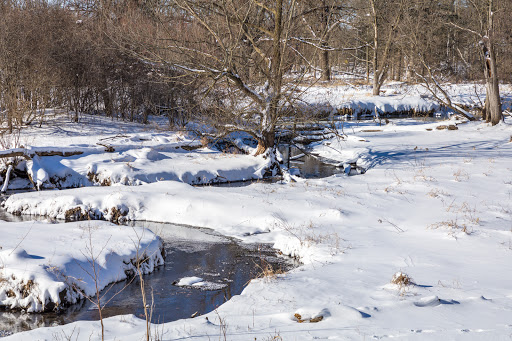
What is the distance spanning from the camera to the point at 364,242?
27.1 ft

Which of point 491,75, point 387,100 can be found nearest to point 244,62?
point 491,75

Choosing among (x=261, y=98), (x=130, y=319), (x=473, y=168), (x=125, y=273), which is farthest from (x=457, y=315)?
(x=261, y=98)

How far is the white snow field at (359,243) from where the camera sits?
15.9 feet

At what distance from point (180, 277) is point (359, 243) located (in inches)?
116

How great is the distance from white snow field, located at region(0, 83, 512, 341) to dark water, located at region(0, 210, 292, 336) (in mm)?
427

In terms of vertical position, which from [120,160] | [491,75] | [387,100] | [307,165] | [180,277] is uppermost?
[491,75]

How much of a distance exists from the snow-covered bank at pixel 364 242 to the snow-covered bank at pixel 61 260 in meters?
1.39

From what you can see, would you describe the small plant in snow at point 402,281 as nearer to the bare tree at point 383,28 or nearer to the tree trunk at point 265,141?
the tree trunk at point 265,141

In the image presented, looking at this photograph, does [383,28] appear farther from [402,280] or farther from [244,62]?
[402,280]

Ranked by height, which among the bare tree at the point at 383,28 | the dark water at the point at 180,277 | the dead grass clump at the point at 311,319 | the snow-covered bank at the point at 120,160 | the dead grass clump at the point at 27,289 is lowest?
the dark water at the point at 180,277

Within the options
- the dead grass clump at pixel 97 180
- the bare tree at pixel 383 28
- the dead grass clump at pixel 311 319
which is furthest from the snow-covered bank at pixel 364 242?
the bare tree at pixel 383 28

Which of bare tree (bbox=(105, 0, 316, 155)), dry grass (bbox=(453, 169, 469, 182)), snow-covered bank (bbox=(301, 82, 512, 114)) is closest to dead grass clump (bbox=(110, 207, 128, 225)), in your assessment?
bare tree (bbox=(105, 0, 316, 155))

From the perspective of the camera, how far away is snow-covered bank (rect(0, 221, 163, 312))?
639cm

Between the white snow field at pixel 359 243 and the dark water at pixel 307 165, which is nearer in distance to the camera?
the white snow field at pixel 359 243
